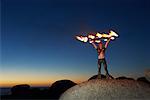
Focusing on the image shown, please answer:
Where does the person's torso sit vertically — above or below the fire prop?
below

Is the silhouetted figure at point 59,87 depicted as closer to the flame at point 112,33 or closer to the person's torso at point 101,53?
the person's torso at point 101,53

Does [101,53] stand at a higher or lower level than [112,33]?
lower

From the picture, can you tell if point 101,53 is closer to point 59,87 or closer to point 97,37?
point 97,37

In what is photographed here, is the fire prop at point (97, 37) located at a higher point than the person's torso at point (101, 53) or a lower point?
higher

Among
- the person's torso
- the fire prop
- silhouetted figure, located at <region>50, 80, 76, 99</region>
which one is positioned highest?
the fire prop

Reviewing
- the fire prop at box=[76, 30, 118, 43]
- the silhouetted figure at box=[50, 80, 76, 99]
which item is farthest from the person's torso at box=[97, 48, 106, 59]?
the silhouetted figure at box=[50, 80, 76, 99]

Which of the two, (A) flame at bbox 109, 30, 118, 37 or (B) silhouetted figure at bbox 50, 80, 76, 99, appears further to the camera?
(B) silhouetted figure at bbox 50, 80, 76, 99

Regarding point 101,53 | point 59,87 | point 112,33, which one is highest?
point 112,33

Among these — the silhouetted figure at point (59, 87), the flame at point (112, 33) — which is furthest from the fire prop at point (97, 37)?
the silhouetted figure at point (59, 87)

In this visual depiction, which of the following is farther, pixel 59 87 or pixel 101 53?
pixel 59 87

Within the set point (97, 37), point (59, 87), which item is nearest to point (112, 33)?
point (97, 37)

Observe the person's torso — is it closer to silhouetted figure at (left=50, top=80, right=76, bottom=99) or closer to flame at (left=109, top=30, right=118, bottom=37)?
flame at (left=109, top=30, right=118, bottom=37)

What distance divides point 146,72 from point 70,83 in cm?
1324

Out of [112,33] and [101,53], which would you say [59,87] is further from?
[112,33]
